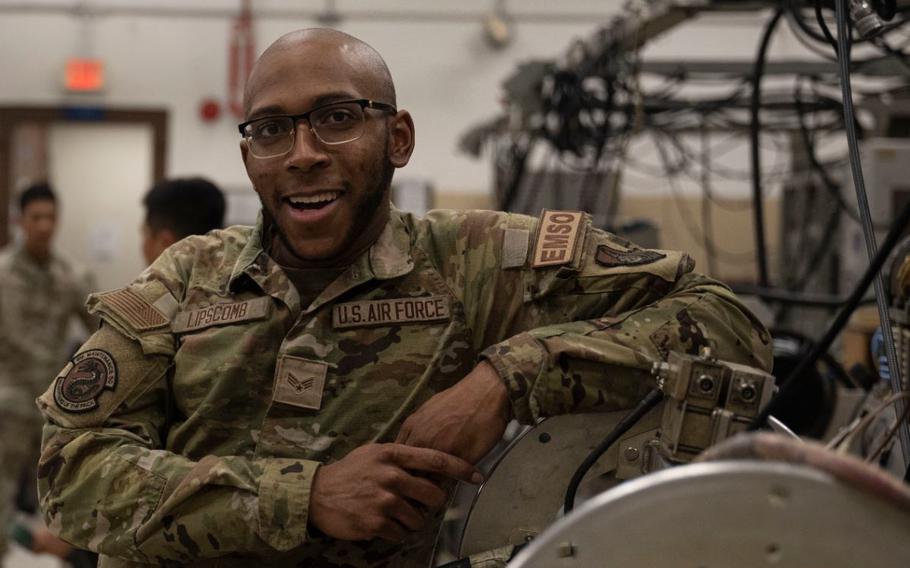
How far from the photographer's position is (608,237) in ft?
5.08

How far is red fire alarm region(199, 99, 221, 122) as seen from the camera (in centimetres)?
712

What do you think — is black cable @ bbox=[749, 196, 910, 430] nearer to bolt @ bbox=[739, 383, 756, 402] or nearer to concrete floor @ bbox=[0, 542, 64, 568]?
bolt @ bbox=[739, 383, 756, 402]

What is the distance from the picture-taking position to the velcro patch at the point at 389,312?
5.02ft

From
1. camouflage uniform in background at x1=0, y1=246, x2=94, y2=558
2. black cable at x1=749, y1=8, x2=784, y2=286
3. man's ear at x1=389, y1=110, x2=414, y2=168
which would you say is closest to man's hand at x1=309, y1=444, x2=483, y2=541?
man's ear at x1=389, y1=110, x2=414, y2=168

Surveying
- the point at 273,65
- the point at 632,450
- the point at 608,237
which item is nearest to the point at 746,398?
the point at 632,450

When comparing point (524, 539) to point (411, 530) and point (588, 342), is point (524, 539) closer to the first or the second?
point (411, 530)

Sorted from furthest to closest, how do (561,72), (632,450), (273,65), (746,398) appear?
1. (561,72)
2. (273,65)
3. (632,450)
4. (746,398)

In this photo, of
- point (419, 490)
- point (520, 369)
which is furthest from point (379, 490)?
Answer: point (520, 369)

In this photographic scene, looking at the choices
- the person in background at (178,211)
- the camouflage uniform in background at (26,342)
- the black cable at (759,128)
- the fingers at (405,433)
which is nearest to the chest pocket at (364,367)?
the fingers at (405,433)

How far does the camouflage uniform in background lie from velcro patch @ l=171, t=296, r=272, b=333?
10.7ft

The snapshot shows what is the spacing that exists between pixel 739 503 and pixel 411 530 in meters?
0.64

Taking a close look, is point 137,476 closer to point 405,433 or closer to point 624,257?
point 405,433

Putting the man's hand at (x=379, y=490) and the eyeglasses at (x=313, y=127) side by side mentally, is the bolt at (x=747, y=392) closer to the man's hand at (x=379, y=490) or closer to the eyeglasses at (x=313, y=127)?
the man's hand at (x=379, y=490)

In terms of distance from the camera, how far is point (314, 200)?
1.52m
